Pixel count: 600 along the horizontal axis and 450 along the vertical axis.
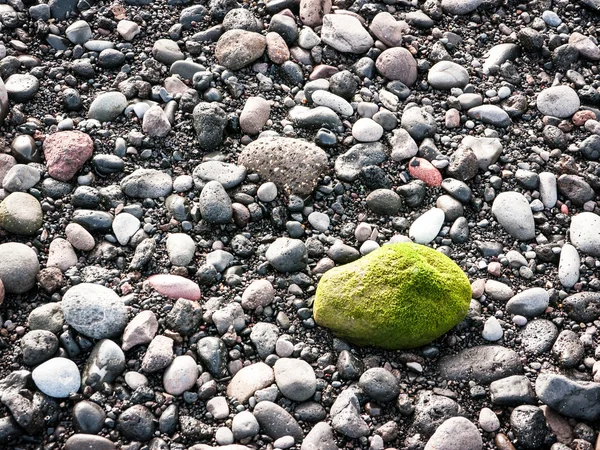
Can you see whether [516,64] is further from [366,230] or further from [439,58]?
[366,230]

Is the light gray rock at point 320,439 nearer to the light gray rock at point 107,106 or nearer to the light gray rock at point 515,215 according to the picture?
the light gray rock at point 515,215

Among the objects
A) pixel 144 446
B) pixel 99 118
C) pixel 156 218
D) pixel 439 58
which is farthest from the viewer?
pixel 439 58

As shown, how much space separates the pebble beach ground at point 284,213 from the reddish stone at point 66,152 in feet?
0.04

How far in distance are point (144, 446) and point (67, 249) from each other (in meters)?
1.13

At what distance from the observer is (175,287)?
11.0ft

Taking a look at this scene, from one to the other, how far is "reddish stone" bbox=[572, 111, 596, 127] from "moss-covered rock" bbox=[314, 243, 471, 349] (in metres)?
1.56

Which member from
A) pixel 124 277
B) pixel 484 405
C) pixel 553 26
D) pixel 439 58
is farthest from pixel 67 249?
pixel 553 26

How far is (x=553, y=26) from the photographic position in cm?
464

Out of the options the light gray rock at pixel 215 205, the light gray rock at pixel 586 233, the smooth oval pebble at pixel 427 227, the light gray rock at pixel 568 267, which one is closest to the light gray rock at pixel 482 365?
the light gray rock at pixel 568 267

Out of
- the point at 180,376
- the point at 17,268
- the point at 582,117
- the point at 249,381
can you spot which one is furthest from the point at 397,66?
the point at 17,268

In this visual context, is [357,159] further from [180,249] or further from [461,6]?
[461,6]

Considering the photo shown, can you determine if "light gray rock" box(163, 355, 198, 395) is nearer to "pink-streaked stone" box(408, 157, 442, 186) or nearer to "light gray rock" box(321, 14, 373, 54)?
"pink-streaked stone" box(408, 157, 442, 186)

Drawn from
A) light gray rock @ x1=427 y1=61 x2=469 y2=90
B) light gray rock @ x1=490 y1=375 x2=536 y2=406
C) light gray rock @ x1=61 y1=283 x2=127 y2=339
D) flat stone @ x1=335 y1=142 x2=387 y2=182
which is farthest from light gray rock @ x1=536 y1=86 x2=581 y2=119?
light gray rock @ x1=61 y1=283 x2=127 y2=339

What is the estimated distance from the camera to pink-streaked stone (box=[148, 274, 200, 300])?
3334 millimetres
